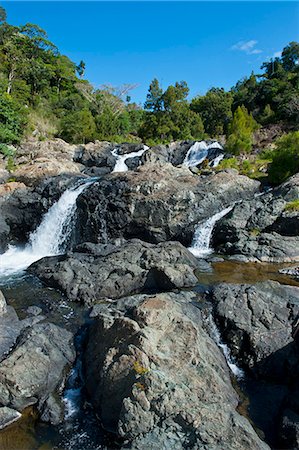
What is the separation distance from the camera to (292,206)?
15.9 meters

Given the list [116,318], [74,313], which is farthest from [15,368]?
[74,313]

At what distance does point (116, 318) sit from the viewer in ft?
24.5

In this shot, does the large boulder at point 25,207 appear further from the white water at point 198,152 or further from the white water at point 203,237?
the white water at point 198,152

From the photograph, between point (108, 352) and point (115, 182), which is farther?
point (115, 182)

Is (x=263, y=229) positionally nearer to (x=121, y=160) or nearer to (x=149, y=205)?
(x=149, y=205)

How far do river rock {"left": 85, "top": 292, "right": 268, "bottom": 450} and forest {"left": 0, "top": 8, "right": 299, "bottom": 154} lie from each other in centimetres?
2482

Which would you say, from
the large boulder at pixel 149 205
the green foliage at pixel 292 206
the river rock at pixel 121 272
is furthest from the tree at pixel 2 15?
the green foliage at pixel 292 206

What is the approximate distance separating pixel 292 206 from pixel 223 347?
988cm

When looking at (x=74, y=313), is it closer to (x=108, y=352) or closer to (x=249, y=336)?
(x=108, y=352)

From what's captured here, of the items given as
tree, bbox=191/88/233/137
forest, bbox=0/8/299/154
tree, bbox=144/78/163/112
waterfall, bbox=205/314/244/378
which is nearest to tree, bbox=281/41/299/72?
forest, bbox=0/8/299/154

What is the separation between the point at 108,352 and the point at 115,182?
12.4 m

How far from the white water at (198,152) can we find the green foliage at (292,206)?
51.2 ft

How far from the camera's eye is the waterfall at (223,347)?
7711 mm

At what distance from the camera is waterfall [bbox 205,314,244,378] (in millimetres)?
7711
